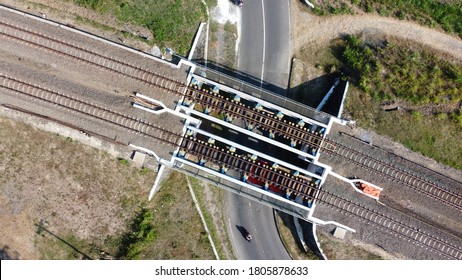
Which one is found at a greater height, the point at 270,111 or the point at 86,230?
the point at 270,111

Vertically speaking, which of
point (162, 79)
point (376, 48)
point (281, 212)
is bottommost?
point (281, 212)

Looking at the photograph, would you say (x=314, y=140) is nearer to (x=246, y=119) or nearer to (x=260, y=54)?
(x=246, y=119)

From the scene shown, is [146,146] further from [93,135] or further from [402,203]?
[402,203]

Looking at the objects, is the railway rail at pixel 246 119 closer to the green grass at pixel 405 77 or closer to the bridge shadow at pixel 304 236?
the bridge shadow at pixel 304 236

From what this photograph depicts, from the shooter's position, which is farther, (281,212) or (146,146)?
(281,212)

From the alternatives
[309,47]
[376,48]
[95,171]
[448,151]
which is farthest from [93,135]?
[448,151]

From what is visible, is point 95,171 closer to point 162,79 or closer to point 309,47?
point 162,79
